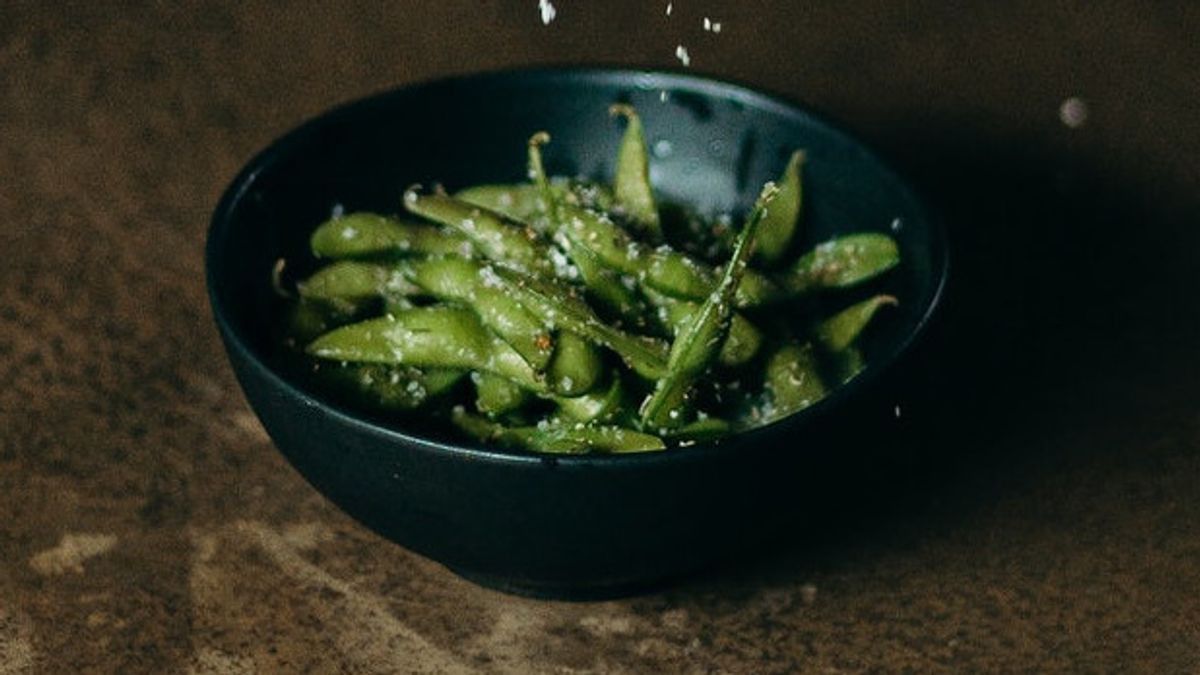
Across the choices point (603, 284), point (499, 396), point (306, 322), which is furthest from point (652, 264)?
point (306, 322)

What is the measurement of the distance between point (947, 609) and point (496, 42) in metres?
0.94

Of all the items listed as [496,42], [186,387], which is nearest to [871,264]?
[186,387]

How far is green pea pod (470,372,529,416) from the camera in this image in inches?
46.4

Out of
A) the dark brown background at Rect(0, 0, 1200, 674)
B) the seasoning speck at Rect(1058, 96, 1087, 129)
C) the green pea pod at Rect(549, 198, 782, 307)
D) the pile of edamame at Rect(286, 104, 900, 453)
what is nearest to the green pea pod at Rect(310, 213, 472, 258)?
the pile of edamame at Rect(286, 104, 900, 453)

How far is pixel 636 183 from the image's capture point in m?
1.32

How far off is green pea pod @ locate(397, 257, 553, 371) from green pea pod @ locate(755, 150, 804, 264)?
25cm

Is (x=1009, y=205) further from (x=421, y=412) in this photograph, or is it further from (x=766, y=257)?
(x=421, y=412)

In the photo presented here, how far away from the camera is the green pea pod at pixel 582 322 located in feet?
3.72

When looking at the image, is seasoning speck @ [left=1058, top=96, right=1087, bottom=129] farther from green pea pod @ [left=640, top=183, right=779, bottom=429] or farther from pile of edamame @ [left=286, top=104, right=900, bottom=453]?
green pea pod @ [left=640, top=183, right=779, bottom=429]

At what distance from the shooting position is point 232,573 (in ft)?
4.19

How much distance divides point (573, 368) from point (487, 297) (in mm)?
92

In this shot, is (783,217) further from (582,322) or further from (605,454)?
(605,454)

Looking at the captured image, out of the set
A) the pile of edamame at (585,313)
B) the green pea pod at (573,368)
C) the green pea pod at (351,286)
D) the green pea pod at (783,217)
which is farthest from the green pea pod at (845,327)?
the green pea pod at (351,286)

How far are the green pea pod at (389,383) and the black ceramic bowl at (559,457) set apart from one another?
2.7 inches
